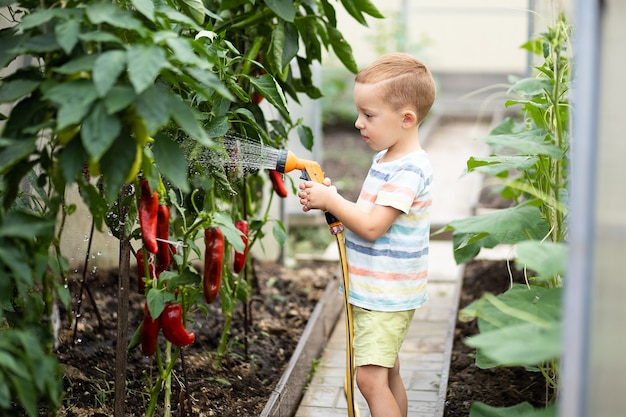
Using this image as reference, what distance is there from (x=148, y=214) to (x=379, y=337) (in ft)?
2.53

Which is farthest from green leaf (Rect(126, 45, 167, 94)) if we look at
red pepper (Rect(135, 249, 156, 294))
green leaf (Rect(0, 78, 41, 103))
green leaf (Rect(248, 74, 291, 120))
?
red pepper (Rect(135, 249, 156, 294))

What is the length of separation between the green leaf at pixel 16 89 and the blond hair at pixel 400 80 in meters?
1.02

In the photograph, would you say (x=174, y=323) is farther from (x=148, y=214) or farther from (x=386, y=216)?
(x=386, y=216)

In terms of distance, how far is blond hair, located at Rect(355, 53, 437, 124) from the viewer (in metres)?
2.63

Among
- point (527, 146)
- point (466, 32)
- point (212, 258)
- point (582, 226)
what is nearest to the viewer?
point (582, 226)

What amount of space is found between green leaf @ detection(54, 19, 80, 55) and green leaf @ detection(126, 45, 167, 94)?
0.11 meters

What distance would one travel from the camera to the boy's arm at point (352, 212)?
2596 mm

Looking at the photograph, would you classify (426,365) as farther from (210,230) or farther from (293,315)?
(210,230)

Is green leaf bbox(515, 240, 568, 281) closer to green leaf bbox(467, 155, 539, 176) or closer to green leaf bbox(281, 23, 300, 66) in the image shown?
green leaf bbox(467, 155, 539, 176)

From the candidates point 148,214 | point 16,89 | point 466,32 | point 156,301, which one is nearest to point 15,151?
point 16,89

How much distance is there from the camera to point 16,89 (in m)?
1.98

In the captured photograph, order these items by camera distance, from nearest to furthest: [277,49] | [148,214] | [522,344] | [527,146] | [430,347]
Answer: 1. [522,344]
2. [527,146]
3. [148,214]
4. [277,49]
5. [430,347]

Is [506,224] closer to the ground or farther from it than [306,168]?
closer to the ground

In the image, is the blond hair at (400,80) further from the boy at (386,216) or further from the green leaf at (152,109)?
the green leaf at (152,109)
